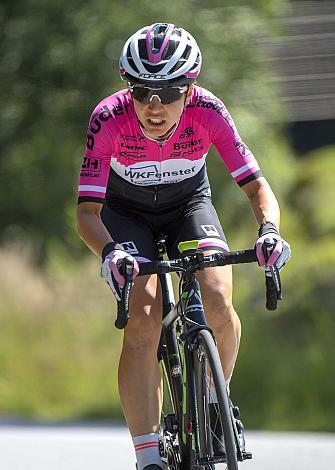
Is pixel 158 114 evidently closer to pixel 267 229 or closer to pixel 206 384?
pixel 267 229

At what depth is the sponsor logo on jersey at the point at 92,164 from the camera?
541 centimetres

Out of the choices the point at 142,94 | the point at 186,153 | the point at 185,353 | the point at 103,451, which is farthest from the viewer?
the point at 103,451

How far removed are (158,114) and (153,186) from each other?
1.66 feet

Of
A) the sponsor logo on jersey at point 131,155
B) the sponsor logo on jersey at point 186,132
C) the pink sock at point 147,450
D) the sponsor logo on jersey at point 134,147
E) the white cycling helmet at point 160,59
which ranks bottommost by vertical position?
the pink sock at point 147,450

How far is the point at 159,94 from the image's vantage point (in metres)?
5.28

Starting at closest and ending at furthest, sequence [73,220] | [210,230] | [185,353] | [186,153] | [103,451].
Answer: [185,353] → [210,230] → [186,153] → [103,451] → [73,220]

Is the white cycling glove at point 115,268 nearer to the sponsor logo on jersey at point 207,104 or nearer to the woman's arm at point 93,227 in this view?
the woman's arm at point 93,227

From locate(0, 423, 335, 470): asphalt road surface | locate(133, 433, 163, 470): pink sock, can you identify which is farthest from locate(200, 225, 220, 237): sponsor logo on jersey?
locate(0, 423, 335, 470): asphalt road surface

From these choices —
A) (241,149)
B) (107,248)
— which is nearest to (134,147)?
(241,149)

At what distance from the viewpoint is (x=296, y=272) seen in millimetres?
15188

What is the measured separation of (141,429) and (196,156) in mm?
1306

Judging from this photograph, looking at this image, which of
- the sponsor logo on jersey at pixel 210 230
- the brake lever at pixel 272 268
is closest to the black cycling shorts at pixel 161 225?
the sponsor logo on jersey at pixel 210 230

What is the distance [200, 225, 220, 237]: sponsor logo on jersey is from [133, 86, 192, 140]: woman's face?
484 mm

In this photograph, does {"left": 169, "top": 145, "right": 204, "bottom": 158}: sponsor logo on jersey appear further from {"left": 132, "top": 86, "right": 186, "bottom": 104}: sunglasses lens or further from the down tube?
the down tube
